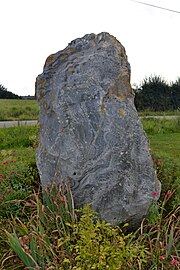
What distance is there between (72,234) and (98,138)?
94cm

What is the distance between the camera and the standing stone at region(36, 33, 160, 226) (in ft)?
12.5

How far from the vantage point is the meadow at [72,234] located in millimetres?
2994

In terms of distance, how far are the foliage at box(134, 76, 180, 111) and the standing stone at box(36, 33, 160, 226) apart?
1939 cm

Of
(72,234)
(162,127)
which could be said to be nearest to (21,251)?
(72,234)

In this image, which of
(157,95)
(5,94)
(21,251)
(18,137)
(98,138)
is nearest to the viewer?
(21,251)

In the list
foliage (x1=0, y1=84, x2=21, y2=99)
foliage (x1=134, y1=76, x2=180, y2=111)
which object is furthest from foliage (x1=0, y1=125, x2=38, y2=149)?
foliage (x1=0, y1=84, x2=21, y2=99)

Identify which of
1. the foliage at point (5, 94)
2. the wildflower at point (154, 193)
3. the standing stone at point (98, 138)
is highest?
the foliage at point (5, 94)

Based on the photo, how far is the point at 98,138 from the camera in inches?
152

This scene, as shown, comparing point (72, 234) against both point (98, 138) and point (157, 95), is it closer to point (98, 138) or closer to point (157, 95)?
point (98, 138)

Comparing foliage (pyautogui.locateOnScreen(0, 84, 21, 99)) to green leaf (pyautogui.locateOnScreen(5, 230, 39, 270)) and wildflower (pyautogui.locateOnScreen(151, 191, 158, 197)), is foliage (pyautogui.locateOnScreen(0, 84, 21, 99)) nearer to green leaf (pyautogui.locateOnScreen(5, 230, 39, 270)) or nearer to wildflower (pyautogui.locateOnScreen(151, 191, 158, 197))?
wildflower (pyautogui.locateOnScreen(151, 191, 158, 197))

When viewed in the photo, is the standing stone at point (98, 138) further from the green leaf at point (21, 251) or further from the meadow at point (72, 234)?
the green leaf at point (21, 251)

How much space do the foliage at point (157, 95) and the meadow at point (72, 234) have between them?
18.5 meters

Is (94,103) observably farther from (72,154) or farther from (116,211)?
(116,211)

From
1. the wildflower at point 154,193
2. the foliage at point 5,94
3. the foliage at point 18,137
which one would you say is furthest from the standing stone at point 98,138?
the foliage at point 5,94
